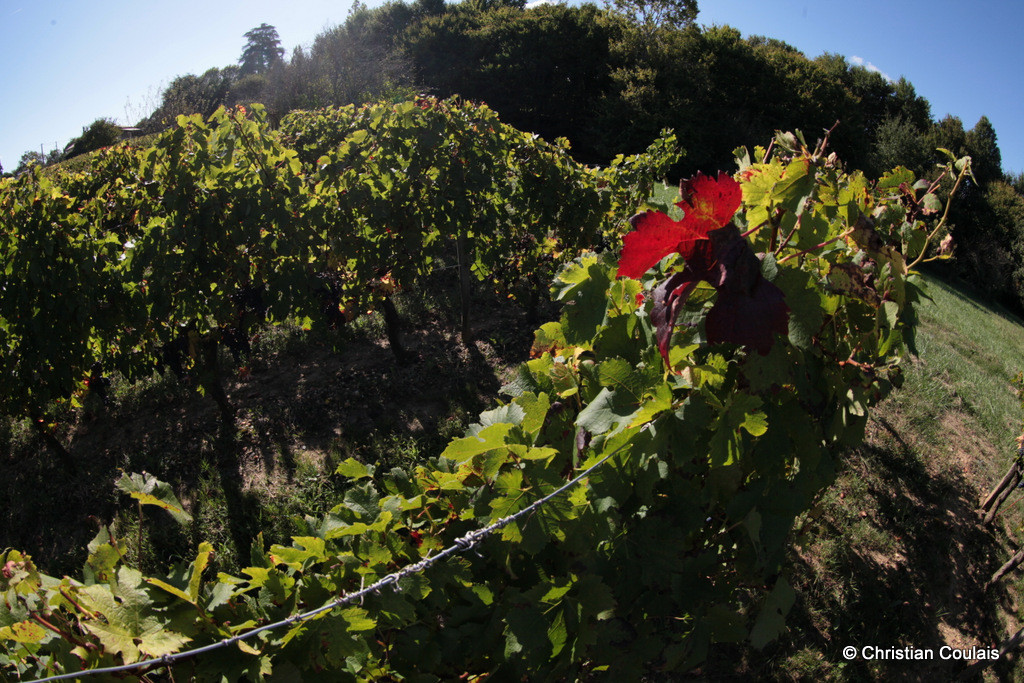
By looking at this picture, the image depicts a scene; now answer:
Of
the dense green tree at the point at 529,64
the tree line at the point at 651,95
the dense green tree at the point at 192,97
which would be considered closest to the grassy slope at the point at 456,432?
the tree line at the point at 651,95

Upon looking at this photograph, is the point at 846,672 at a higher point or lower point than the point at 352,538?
lower

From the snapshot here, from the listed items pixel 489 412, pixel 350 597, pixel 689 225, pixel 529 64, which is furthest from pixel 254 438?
pixel 529 64

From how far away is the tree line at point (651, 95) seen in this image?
1748cm

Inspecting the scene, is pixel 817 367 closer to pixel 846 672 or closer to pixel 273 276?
pixel 846 672

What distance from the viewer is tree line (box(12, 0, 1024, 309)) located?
17484mm

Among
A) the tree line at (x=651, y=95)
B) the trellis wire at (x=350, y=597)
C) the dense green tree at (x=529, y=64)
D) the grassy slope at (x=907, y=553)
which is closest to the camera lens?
the trellis wire at (x=350, y=597)

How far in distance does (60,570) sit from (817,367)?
4235 mm

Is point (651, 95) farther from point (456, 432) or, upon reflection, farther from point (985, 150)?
point (456, 432)

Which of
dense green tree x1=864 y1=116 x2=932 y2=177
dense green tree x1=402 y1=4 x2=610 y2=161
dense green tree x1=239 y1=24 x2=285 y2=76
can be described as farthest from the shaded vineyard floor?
dense green tree x1=239 y1=24 x2=285 y2=76

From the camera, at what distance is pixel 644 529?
1192 mm

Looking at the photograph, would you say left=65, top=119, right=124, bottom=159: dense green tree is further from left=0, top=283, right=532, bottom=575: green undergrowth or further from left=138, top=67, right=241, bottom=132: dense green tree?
left=0, top=283, right=532, bottom=575: green undergrowth

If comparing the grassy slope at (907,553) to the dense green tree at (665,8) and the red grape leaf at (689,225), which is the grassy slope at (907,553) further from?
the dense green tree at (665,8)

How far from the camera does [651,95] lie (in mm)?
17219

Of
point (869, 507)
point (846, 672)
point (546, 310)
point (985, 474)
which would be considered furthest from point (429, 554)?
point (546, 310)
